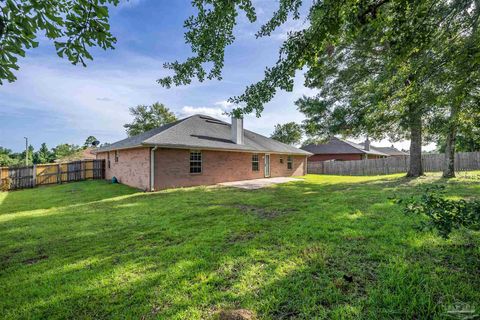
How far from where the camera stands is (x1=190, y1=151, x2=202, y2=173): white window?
42.2 feet

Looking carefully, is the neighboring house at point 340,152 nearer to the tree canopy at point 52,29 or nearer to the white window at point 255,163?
the white window at point 255,163

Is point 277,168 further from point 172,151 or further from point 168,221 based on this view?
point 168,221

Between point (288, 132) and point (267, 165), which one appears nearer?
point (267, 165)

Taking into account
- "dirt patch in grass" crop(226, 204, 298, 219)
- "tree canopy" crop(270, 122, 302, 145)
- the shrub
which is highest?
"tree canopy" crop(270, 122, 302, 145)

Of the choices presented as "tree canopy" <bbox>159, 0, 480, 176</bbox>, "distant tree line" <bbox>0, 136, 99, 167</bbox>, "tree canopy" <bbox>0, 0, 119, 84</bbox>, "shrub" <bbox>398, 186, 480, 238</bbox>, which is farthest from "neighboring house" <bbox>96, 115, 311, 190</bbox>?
"distant tree line" <bbox>0, 136, 99, 167</bbox>

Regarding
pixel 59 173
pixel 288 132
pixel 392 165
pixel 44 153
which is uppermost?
pixel 288 132

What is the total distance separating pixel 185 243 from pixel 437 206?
365 cm

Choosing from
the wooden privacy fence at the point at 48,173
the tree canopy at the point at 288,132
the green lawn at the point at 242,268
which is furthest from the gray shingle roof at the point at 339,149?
the green lawn at the point at 242,268

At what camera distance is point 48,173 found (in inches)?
596

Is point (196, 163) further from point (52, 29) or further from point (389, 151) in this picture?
point (389, 151)

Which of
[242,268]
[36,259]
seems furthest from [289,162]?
[36,259]

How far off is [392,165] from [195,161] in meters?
18.4

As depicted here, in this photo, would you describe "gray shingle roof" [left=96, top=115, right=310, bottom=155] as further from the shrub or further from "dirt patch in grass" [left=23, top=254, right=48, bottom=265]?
the shrub

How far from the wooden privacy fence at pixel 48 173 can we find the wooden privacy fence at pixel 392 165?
2091cm
